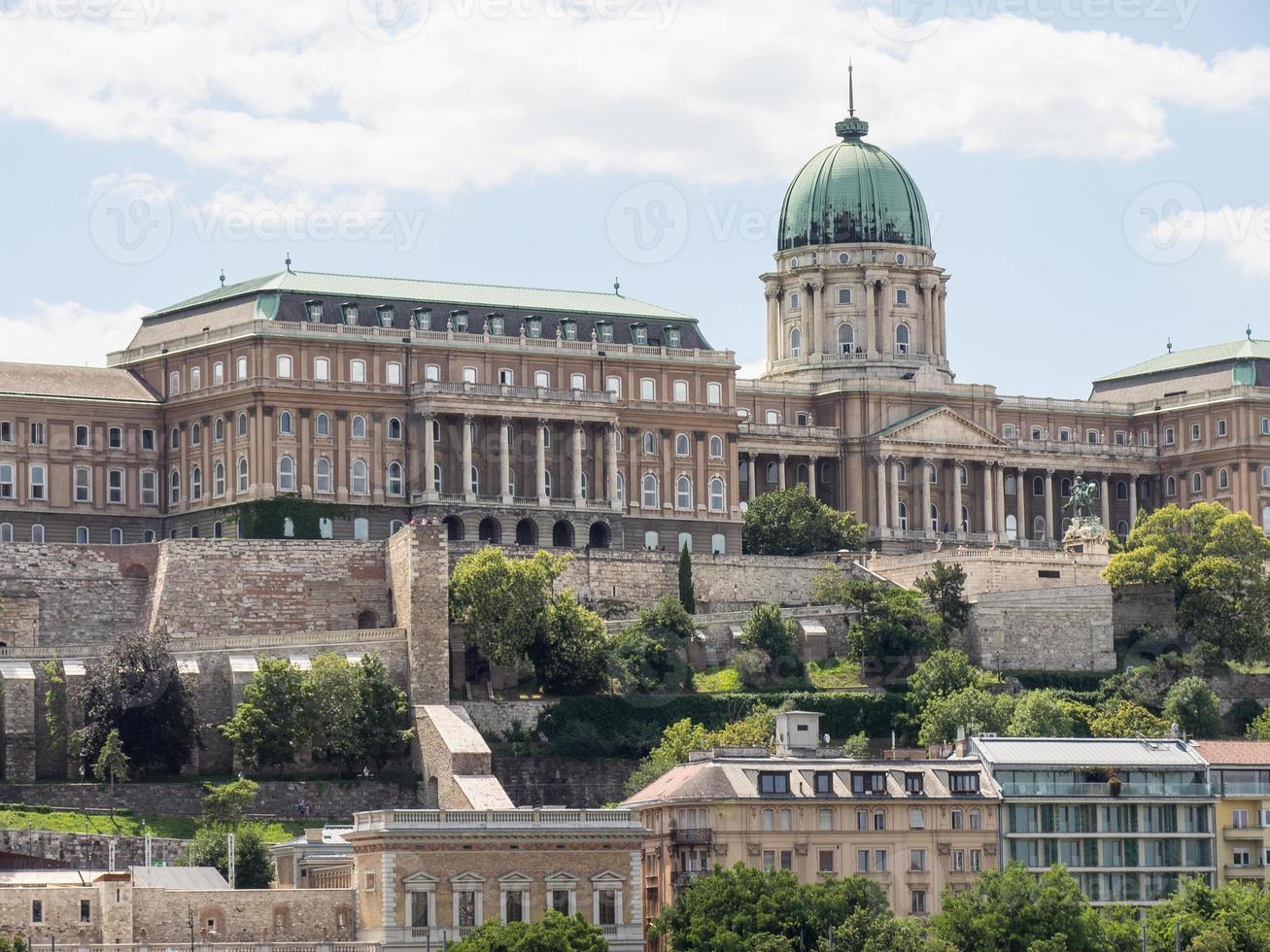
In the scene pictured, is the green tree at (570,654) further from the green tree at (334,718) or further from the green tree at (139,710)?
the green tree at (139,710)

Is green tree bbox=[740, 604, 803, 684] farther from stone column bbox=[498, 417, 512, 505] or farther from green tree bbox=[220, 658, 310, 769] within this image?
green tree bbox=[220, 658, 310, 769]

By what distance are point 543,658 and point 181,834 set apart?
1024 inches

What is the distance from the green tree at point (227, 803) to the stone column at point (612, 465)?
4586cm

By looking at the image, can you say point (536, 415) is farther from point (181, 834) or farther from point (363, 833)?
point (363, 833)

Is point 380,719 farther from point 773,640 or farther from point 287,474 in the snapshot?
point 287,474

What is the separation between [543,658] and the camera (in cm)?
17312

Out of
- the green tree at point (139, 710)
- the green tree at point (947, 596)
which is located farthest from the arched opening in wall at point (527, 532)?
the green tree at point (139, 710)

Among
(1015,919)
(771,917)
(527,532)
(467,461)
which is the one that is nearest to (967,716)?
(527,532)

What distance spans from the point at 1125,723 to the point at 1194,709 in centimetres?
726

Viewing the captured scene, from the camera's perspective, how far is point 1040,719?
546ft

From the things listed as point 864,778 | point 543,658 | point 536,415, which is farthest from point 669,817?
point 536,415

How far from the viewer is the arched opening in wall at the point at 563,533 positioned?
19575 centimetres

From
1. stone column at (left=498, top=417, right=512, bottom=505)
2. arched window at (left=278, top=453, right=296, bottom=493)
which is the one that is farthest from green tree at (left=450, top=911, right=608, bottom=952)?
stone column at (left=498, top=417, right=512, bottom=505)

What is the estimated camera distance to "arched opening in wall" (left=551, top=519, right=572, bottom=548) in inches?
7707
